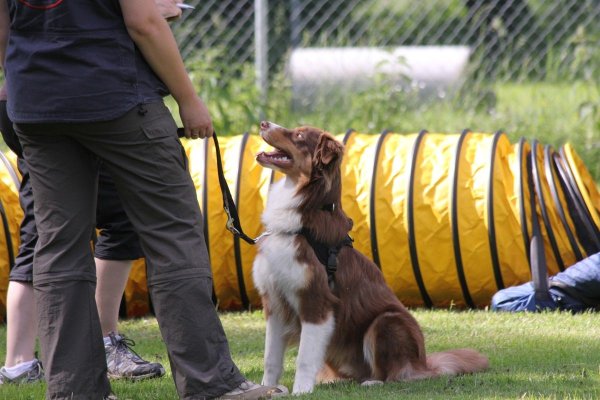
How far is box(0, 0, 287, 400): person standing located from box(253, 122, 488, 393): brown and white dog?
1.41 feet

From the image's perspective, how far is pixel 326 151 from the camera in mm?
3740

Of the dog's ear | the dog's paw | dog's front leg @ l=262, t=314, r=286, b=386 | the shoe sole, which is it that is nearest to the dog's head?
the dog's ear

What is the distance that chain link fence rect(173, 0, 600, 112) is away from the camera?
8812 mm

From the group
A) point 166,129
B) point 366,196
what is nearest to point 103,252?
point 166,129

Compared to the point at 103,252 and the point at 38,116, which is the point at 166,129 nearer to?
the point at 38,116

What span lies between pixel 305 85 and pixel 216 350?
632 cm

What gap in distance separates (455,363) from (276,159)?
1111mm

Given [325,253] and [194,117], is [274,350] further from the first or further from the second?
[194,117]

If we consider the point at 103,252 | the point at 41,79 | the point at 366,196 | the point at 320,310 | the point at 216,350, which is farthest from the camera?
the point at 366,196

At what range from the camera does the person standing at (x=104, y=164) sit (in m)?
2.92

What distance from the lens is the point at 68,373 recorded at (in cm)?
319

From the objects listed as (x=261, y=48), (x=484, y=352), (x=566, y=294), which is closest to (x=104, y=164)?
(x=484, y=352)

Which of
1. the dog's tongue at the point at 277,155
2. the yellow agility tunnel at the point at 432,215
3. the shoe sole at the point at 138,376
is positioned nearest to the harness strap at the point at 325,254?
the dog's tongue at the point at 277,155

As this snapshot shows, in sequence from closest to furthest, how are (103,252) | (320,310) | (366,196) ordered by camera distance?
(320,310) < (103,252) < (366,196)
